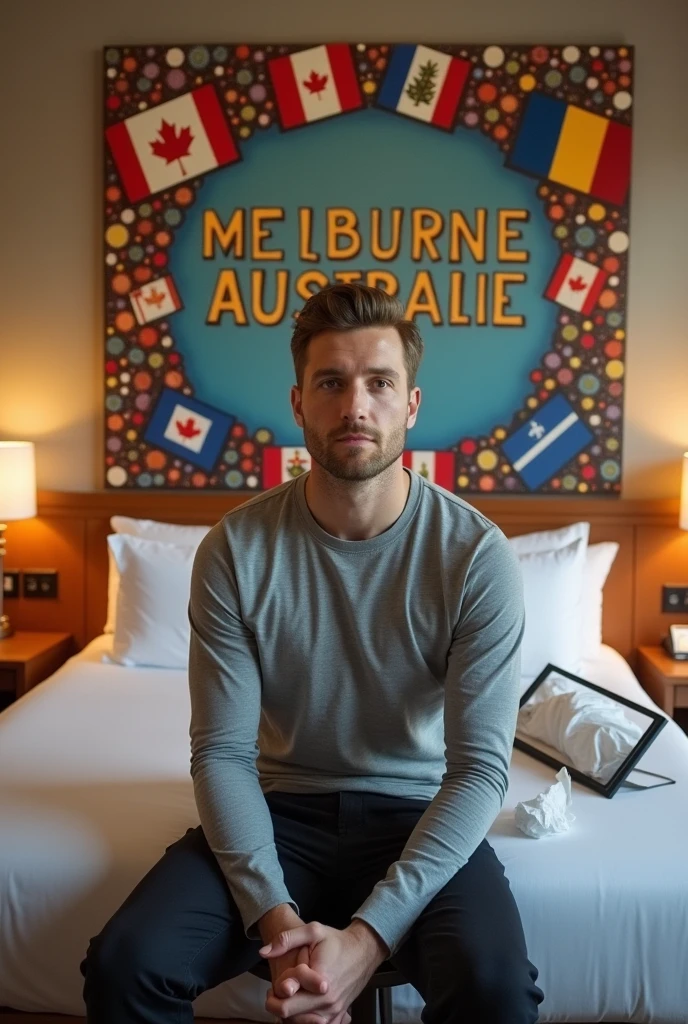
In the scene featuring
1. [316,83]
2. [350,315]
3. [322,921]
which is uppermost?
[316,83]

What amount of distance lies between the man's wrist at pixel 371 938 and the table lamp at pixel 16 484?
2.07 m

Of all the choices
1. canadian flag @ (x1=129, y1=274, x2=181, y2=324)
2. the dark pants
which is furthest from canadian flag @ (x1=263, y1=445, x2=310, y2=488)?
the dark pants

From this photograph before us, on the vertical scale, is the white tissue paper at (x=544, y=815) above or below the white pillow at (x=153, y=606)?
below

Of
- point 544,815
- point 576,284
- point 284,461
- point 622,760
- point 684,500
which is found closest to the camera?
point 544,815

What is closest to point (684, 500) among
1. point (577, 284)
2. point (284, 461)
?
point (577, 284)

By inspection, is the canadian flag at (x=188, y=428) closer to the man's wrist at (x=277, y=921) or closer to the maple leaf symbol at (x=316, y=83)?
the maple leaf symbol at (x=316, y=83)

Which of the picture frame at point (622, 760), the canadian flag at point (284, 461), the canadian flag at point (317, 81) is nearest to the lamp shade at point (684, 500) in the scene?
the picture frame at point (622, 760)

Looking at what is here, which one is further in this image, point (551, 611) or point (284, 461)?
point (284, 461)

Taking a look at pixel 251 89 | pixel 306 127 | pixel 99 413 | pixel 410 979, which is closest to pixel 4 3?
pixel 251 89

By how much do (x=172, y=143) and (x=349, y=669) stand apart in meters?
2.18

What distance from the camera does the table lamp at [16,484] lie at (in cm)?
314

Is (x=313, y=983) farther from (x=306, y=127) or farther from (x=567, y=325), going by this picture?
(x=306, y=127)

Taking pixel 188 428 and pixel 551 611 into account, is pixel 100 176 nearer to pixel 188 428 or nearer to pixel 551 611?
pixel 188 428

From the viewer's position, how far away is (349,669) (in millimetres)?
1729
